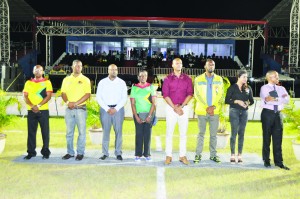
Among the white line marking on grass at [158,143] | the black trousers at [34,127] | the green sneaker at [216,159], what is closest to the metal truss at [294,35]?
the white line marking on grass at [158,143]

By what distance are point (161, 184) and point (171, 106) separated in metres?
1.64

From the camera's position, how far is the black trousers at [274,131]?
7254 millimetres

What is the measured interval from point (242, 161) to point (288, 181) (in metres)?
1.31

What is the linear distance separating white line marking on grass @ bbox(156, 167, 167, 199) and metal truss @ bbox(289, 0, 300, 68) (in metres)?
16.9

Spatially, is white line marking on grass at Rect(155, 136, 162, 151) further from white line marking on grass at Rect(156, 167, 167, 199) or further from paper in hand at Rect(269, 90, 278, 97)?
paper in hand at Rect(269, 90, 278, 97)

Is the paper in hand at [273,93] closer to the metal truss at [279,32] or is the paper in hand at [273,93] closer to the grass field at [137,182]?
the grass field at [137,182]

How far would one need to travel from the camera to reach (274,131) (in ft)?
24.0

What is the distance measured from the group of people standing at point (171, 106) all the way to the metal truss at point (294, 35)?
50.9 feet

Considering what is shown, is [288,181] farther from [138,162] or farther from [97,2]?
[97,2]

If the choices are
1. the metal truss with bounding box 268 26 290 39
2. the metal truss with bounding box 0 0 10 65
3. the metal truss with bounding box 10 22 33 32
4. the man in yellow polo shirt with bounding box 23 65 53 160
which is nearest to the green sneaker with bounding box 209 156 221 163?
the man in yellow polo shirt with bounding box 23 65 53 160

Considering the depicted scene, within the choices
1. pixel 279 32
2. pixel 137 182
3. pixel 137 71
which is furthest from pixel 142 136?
pixel 279 32

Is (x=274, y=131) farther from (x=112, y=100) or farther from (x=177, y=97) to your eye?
(x=112, y=100)

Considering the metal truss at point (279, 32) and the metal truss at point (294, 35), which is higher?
the metal truss at point (279, 32)

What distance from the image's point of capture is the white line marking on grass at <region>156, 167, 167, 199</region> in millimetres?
5580
